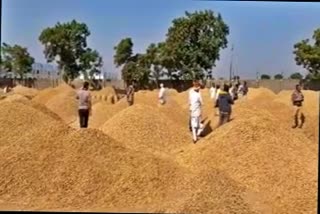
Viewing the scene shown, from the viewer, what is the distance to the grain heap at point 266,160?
6.00 m

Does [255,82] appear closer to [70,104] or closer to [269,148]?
[70,104]

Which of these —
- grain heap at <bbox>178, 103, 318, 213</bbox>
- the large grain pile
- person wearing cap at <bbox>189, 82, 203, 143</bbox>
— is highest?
person wearing cap at <bbox>189, 82, 203, 143</bbox>

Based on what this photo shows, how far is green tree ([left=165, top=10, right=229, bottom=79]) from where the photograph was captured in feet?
98.5

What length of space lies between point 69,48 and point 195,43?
6.88 meters

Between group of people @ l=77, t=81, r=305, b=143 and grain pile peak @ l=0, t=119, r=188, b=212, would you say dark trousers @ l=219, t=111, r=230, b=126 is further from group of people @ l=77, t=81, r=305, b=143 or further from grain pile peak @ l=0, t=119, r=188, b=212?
grain pile peak @ l=0, t=119, r=188, b=212

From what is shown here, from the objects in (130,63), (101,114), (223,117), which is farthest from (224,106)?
(130,63)

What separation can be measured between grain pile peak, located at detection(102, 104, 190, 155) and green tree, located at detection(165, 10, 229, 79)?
1901 centimetres

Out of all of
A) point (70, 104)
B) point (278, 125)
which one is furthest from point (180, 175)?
point (70, 104)

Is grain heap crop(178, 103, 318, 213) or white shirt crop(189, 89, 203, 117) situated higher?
white shirt crop(189, 89, 203, 117)

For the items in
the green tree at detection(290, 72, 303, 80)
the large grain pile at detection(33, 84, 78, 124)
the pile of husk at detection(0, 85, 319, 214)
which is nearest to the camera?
the pile of husk at detection(0, 85, 319, 214)

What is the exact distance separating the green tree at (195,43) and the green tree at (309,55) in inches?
149

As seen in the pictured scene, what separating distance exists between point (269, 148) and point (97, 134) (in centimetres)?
221

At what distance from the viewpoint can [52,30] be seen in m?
30.5

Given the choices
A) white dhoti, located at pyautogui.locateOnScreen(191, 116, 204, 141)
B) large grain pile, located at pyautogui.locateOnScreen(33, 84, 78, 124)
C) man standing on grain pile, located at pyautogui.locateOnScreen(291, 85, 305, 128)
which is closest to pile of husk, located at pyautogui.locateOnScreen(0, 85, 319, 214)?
white dhoti, located at pyautogui.locateOnScreen(191, 116, 204, 141)
